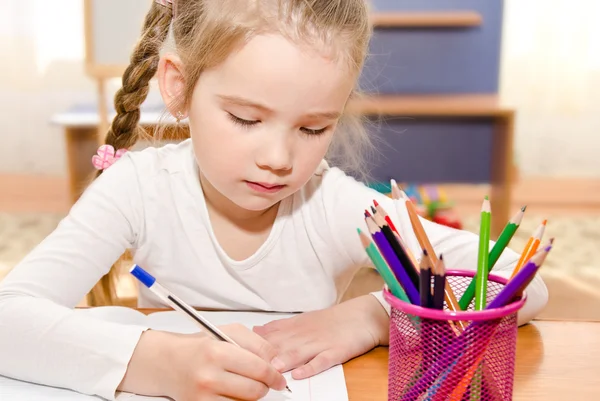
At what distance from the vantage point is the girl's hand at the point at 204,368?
55 cm

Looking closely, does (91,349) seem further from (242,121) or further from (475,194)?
(475,194)

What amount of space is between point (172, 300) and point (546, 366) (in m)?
0.33

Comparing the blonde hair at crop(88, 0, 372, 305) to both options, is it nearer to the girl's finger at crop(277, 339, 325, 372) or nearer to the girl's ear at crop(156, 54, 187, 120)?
the girl's ear at crop(156, 54, 187, 120)

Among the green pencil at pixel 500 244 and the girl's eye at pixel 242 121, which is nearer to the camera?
the green pencil at pixel 500 244

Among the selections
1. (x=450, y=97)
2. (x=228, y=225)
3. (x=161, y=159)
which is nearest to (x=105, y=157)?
(x=161, y=159)

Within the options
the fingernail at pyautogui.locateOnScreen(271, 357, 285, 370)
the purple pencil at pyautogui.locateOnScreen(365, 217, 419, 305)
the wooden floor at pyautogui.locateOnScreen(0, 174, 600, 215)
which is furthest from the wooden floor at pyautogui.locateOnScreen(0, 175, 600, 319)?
the purple pencil at pyautogui.locateOnScreen(365, 217, 419, 305)

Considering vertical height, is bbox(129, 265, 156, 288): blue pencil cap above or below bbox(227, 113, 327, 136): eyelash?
below

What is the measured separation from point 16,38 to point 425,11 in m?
1.93

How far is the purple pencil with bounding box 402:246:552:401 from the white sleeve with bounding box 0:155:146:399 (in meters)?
0.25

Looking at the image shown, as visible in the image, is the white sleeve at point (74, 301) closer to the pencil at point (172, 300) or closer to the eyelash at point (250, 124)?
the pencil at point (172, 300)

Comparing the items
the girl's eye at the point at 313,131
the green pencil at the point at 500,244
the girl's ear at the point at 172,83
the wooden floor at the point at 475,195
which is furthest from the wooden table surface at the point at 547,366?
the wooden floor at the point at 475,195

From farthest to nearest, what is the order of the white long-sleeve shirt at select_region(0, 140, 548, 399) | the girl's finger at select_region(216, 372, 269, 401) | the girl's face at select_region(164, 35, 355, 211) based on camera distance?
the white long-sleeve shirt at select_region(0, 140, 548, 399) → the girl's face at select_region(164, 35, 355, 211) → the girl's finger at select_region(216, 372, 269, 401)

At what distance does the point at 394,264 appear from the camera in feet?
1.57

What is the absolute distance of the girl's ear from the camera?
769 mm
